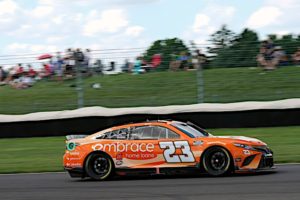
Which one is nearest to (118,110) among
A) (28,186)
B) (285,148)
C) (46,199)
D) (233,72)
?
(233,72)

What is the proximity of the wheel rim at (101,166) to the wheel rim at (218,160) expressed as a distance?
2.10 metres

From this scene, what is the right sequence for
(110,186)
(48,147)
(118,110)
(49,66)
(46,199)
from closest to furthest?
(46,199), (110,186), (48,147), (118,110), (49,66)

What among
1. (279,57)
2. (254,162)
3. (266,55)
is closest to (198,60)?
(266,55)

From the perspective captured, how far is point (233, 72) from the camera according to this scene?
22.2 m

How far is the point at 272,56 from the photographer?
21.4m

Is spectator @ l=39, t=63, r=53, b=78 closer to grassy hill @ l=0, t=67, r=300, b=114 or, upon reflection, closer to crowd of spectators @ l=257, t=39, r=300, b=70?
grassy hill @ l=0, t=67, r=300, b=114

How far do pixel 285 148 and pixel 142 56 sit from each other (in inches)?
281

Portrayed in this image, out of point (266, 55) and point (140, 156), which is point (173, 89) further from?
point (140, 156)

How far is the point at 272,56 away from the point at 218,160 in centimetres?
1006

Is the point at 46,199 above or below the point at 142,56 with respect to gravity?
below

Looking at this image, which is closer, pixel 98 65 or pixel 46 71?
pixel 98 65

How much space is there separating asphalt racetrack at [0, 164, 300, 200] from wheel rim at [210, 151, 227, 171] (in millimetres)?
285

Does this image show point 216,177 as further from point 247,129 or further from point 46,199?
point 247,129

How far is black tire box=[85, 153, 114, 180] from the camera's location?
1274 centimetres
